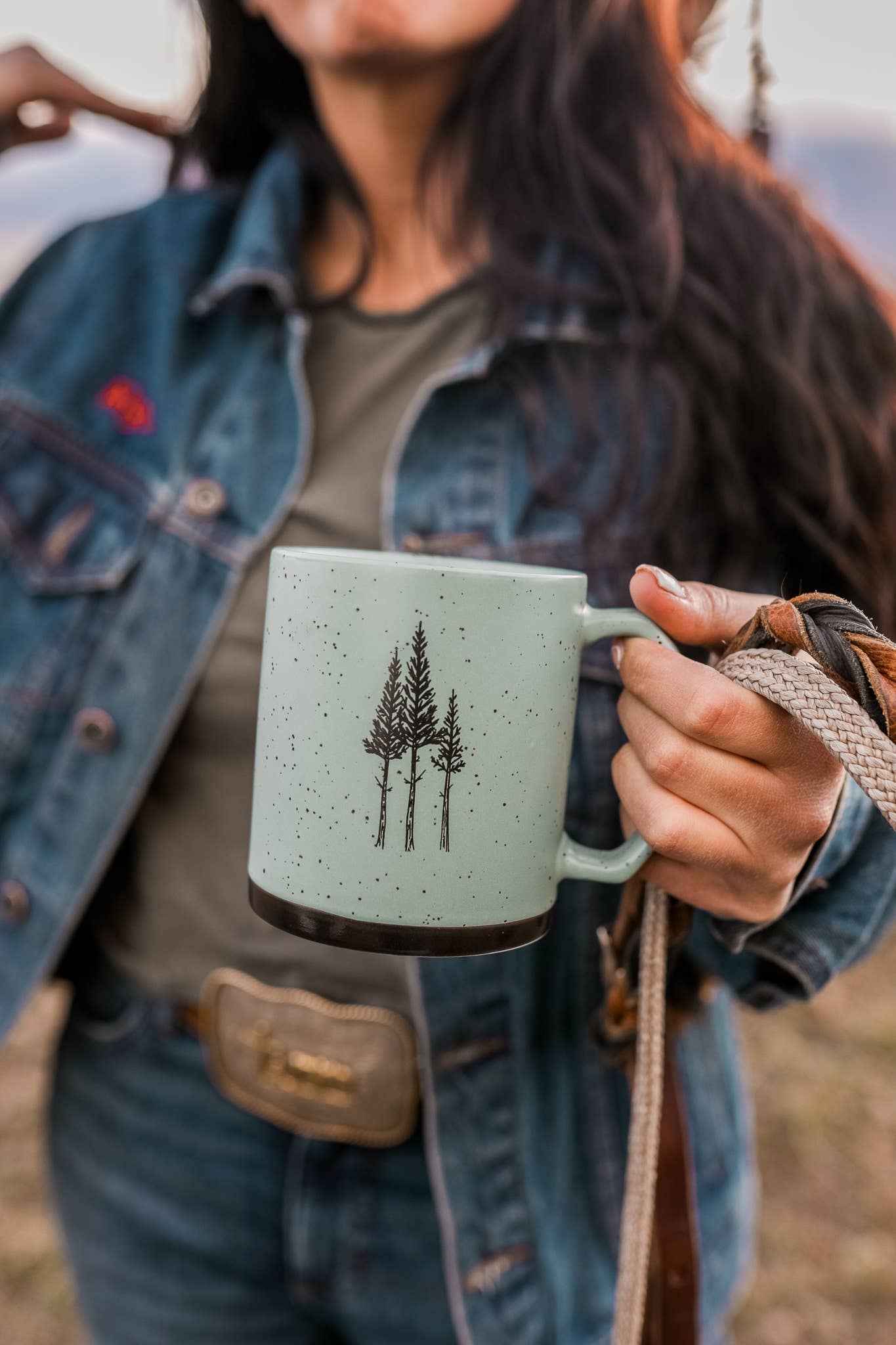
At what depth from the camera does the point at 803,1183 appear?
1872mm

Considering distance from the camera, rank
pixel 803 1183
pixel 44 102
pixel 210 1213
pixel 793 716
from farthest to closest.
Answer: pixel 803 1183 → pixel 44 102 → pixel 210 1213 → pixel 793 716

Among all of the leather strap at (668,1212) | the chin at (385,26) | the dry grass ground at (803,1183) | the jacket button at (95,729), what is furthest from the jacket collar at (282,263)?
the dry grass ground at (803,1183)

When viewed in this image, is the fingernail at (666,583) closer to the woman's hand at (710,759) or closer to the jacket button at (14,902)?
the woman's hand at (710,759)

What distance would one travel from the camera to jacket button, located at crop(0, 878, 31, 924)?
3.04 ft

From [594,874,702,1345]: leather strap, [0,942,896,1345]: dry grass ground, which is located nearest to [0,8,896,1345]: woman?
[594,874,702,1345]: leather strap

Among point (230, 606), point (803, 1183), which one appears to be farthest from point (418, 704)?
point (803, 1183)

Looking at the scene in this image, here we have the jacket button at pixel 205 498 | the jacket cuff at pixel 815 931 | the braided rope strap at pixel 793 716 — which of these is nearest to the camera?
the braided rope strap at pixel 793 716

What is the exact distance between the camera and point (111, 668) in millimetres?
909

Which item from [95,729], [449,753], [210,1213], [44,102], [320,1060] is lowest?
[210,1213]

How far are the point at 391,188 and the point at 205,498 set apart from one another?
36cm

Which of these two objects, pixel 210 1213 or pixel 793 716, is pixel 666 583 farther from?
pixel 210 1213

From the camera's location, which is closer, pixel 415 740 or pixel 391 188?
pixel 415 740

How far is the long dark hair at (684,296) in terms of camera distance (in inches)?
31.7

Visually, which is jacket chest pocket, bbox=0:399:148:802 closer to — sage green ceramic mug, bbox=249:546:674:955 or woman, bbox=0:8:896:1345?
woman, bbox=0:8:896:1345
